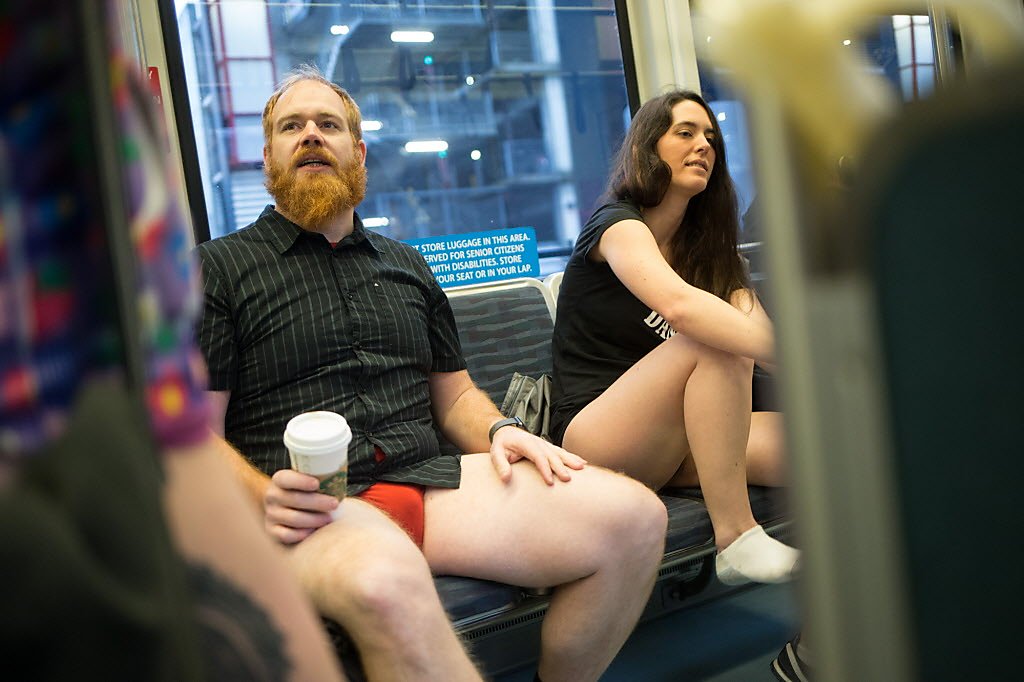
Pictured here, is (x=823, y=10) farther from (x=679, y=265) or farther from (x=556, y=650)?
(x=679, y=265)

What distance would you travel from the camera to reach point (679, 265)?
2418 millimetres

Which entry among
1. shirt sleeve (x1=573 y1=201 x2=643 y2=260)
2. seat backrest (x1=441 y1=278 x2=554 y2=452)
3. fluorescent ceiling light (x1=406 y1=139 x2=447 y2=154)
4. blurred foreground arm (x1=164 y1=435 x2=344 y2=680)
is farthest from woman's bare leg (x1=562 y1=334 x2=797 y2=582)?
fluorescent ceiling light (x1=406 y1=139 x2=447 y2=154)

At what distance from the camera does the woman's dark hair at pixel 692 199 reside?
2.35m

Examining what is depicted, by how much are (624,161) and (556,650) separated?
139cm

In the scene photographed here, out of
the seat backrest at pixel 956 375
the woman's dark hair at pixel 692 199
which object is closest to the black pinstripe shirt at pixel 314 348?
the woman's dark hair at pixel 692 199

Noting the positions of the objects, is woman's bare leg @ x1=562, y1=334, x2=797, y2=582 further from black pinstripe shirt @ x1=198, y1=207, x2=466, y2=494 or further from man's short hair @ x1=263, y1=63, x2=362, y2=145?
man's short hair @ x1=263, y1=63, x2=362, y2=145

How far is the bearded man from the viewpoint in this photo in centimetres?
163

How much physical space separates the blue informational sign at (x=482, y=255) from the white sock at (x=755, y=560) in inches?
70.6

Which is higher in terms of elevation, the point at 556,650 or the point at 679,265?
the point at 679,265

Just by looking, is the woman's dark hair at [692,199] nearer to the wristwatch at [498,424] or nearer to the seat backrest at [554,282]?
the seat backrest at [554,282]

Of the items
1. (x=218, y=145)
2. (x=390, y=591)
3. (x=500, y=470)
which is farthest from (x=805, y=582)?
(x=218, y=145)

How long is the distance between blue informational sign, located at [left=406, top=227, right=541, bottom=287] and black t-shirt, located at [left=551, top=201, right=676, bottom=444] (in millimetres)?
1150

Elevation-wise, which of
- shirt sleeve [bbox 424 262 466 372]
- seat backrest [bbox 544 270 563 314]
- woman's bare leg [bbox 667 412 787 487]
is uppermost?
seat backrest [bbox 544 270 563 314]

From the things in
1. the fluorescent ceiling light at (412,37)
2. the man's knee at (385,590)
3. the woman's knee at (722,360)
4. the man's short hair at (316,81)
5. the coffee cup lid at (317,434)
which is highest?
the fluorescent ceiling light at (412,37)
